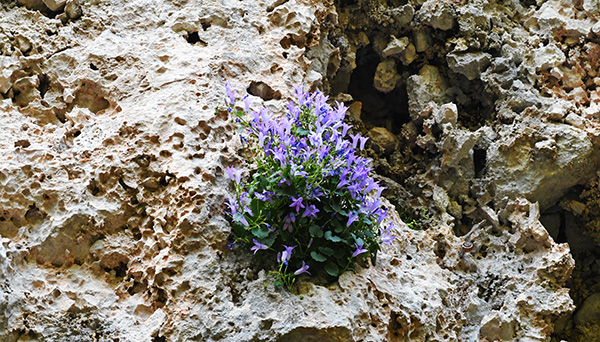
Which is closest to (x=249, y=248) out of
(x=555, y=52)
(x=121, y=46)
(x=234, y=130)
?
(x=234, y=130)

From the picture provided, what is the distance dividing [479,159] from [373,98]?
1253mm

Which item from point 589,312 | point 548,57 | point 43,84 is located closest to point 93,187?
point 43,84

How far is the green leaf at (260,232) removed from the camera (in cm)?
266

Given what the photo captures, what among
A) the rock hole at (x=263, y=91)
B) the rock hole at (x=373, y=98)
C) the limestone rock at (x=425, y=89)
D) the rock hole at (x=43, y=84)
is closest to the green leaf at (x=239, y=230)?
the rock hole at (x=263, y=91)

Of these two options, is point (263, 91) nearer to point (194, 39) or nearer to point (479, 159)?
point (194, 39)

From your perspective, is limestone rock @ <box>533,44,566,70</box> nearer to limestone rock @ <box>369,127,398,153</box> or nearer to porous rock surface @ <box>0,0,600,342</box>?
porous rock surface @ <box>0,0,600,342</box>

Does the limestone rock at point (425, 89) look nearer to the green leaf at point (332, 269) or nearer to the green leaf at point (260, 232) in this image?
the green leaf at point (332, 269)

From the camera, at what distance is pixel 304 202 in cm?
271

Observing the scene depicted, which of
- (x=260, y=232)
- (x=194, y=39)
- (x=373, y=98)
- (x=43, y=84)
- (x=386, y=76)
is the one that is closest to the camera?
(x=260, y=232)

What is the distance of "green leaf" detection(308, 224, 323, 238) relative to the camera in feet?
8.86

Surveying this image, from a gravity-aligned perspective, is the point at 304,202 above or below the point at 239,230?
Answer: above

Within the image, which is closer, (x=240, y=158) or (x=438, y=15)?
(x=240, y=158)

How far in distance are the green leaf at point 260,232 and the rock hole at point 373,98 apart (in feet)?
8.70

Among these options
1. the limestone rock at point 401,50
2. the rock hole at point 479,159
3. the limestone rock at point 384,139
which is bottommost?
the limestone rock at point 384,139
